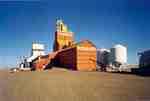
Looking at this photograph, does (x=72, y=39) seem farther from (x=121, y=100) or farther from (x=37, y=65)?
(x=121, y=100)

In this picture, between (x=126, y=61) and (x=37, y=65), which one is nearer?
(x=37, y=65)

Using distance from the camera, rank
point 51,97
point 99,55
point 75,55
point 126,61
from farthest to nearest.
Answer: point 126,61
point 99,55
point 75,55
point 51,97

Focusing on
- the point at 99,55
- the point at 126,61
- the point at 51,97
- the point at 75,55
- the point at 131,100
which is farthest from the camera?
the point at 126,61

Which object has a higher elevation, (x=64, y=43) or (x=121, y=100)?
(x=64, y=43)

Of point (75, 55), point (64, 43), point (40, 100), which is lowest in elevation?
point (40, 100)

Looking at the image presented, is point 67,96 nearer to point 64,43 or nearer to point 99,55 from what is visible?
point 64,43

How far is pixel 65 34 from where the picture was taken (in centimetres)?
4797

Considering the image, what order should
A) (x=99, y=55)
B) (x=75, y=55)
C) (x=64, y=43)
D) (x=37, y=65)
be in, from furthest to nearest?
(x=99, y=55) < (x=64, y=43) < (x=37, y=65) < (x=75, y=55)

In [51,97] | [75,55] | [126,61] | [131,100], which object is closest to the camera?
[131,100]

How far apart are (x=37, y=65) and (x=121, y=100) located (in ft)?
114

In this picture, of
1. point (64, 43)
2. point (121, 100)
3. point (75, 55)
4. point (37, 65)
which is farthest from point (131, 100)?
point (64, 43)

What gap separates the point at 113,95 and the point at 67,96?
240 centimetres

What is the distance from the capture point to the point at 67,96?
28.2ft

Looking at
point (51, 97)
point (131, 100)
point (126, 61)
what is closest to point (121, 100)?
point (131, 100)
